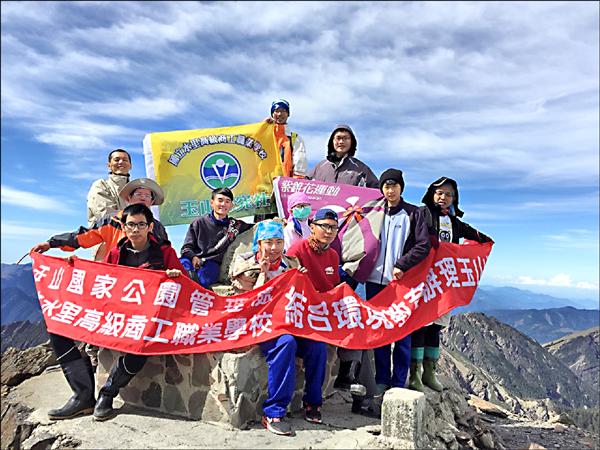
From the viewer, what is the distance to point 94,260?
6859 millimetres

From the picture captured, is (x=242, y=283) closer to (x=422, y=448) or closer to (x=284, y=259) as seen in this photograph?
(x=284, y=259)

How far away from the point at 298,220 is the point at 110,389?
3.61m

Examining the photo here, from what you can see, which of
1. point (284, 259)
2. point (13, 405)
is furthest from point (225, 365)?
point (13, 405)

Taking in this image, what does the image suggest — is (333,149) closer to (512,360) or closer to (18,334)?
(18,334)

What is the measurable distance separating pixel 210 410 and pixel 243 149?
202 inches

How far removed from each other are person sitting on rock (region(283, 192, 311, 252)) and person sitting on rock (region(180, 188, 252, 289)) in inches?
37.9

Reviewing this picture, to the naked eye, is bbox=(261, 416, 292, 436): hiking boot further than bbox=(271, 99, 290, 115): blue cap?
No

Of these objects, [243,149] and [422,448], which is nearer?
[422,448]

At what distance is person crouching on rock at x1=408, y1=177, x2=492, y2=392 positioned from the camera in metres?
6.98

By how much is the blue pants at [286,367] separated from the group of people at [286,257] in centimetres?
1

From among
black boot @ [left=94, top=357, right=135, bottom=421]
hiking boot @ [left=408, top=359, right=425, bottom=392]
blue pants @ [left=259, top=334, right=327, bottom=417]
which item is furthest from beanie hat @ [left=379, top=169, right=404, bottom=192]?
black boot @ [left=94, top=357, right=135, bottom=421]

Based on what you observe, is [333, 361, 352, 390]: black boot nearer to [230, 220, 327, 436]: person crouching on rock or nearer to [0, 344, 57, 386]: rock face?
[230, 220, 327, 436]: person crouching on rock

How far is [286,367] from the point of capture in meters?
5.75

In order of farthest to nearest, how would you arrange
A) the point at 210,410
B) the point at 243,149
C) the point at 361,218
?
the point at 243,149, the point at 361,218, the point at 210,410
